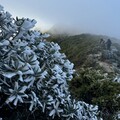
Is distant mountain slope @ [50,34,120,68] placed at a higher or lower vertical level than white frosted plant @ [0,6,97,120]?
higher

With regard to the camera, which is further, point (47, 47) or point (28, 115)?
point (47, 47)

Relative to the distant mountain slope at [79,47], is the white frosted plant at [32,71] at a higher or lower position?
lower

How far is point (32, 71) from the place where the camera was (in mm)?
6582

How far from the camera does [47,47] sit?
27.5 feet

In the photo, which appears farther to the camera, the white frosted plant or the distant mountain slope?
the distant mountain slope

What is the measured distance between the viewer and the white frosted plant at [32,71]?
21.2 feet

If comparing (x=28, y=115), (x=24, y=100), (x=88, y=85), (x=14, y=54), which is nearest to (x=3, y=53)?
(x=14, y=54)

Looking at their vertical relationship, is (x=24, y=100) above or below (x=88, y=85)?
below

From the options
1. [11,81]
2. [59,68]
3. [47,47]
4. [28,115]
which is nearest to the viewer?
[11,81]

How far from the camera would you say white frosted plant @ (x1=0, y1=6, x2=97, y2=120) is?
646cm

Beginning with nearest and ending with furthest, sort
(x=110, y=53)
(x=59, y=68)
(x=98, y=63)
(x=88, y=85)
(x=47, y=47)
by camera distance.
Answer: (x=59, y=68) → (x=47, y=47) → (x=88, y=85) → (x=98, y=63) → (x=110, y=53)

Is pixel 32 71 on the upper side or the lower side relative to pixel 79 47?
lower

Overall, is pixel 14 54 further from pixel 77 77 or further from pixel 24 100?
pixel 77 77

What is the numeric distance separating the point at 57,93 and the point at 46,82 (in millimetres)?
286
